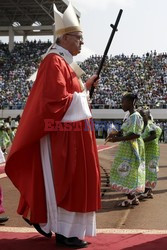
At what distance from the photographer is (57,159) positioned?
3.86 m

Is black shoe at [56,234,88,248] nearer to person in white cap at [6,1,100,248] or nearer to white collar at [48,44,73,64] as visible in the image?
person in white cap at [6,1,100,248]

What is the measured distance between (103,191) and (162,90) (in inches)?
1003

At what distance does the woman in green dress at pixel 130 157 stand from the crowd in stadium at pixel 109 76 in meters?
25.2

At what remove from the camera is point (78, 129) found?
13.0 ft

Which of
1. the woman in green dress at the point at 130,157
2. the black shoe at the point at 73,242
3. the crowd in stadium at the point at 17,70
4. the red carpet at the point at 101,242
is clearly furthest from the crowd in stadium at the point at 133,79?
the black shoe at the point at 73,242

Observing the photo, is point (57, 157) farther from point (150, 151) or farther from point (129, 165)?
point (150, 151)

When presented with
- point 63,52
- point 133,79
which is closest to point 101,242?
point 63,52

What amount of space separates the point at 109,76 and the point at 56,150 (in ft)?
106

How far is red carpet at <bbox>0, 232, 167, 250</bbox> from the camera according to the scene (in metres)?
3.84

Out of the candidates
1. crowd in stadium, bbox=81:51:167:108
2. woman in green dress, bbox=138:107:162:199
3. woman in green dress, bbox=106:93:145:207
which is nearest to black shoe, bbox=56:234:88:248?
woman in green dress, bbox=106:93:145:207

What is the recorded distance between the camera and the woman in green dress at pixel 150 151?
678cm

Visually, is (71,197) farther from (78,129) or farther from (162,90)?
(162,90)

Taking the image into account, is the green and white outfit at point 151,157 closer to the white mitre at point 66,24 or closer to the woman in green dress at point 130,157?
the woman in green dress at point 130,157

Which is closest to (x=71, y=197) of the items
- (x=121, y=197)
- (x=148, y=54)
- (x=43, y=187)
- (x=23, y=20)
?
(x=43, y=187)
